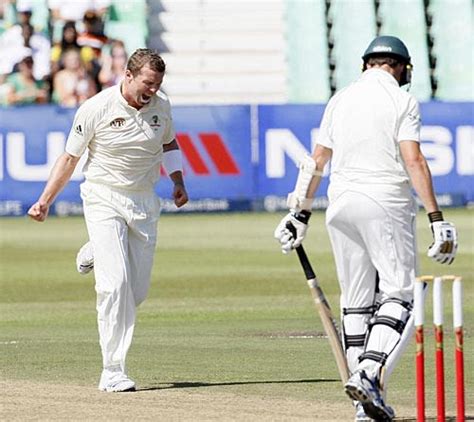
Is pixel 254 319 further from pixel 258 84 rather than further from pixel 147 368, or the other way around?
pixel 258 84

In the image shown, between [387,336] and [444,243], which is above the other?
[444,243]

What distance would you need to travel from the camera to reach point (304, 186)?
23.6 ft

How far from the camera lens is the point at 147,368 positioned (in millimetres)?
9289

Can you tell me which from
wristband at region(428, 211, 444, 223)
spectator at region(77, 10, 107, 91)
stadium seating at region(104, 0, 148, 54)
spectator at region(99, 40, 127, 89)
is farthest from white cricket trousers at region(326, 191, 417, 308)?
stadium seating at region(104, 0, 148, 54)

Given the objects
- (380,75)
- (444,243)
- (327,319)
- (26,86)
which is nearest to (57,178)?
(327,319)

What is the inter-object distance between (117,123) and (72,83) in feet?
65.2

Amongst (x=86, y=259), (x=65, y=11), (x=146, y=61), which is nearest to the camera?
(x=146, y=61)

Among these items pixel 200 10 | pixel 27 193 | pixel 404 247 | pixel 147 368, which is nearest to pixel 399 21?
pixel 200 10

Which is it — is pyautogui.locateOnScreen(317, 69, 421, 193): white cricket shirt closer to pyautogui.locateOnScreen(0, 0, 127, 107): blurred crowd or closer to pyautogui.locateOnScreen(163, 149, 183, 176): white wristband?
pyautogui.locateOnScreen(163, 149, 183, 176): white wristband

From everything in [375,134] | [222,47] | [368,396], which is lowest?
[368,396]

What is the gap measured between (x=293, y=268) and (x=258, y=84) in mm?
12984

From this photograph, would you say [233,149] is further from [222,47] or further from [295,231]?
→ [295,231]

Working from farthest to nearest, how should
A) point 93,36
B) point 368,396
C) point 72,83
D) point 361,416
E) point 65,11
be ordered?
point 65,11 < point 93,36 < point 72,83 < point 361,416 < point 368,396

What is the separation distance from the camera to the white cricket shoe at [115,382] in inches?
322
